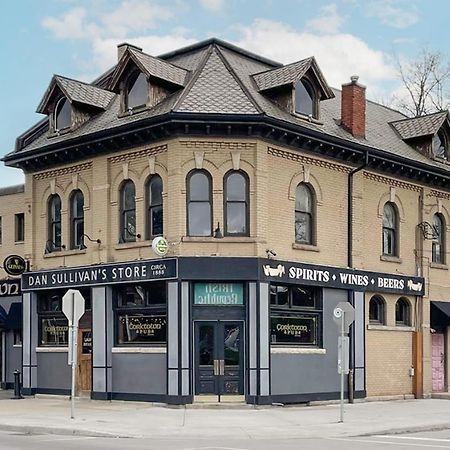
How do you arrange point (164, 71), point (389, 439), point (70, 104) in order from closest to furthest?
point (389, 439), point (164, 71), point (70, 104)

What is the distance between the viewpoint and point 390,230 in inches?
1204

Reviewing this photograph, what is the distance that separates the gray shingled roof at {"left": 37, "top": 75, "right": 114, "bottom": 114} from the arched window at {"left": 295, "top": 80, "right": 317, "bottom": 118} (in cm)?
652

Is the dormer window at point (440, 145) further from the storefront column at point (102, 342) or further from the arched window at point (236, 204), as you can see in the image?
the storefront column at point (102, 342)

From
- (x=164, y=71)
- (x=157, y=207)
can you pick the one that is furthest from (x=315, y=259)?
(x=164, y=71)

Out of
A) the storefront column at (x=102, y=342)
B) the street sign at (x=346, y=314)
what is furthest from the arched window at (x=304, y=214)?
the storefront column at (x=102, y=342)

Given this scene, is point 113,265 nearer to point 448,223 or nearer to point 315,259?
point 315,259

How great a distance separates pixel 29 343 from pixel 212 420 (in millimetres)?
10164

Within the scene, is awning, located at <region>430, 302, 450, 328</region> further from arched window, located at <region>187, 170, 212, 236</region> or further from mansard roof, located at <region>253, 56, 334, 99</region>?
arched window, located at <region>187, 170, 212, 236</region>

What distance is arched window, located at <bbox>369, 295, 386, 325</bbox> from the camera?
29.8m

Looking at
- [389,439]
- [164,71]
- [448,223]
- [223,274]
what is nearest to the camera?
[389,439]

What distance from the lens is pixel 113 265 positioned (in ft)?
87.2

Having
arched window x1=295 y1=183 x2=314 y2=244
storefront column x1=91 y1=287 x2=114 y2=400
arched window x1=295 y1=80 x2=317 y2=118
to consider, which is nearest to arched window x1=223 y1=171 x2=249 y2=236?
arched window x1=295 y1=183 x2=314 y2=244

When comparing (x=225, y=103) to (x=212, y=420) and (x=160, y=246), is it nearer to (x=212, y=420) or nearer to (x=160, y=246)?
(x=160, y=246)

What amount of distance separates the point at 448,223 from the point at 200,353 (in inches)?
494
